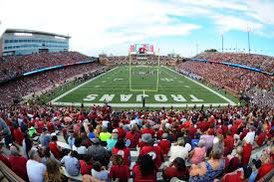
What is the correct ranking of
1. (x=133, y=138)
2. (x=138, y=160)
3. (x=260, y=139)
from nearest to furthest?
(x=138, y=160), (x=133, y=138), (x=260, y=139)

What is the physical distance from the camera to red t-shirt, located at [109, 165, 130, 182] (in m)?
7.11

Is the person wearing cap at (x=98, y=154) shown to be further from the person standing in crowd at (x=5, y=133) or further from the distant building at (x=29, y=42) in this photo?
the distant building at (x=29, y=42)

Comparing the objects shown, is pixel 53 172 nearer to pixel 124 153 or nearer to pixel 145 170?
pixel 145 170

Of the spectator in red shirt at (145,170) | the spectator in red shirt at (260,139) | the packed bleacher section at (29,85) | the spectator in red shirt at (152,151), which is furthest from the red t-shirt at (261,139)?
the packed bleacher section at (29,85)

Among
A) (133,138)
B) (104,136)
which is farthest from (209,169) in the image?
(104,136)

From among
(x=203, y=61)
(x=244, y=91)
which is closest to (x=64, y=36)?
(x=203, y=61)

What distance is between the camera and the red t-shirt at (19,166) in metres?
6.75

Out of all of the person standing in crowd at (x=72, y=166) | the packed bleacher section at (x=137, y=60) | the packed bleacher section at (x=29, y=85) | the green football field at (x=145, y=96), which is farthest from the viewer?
the packed bleacher section at (x=137, y=60)

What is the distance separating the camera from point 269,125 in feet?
48.4

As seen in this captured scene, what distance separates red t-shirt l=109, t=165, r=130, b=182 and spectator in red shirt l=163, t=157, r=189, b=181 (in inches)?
29.0

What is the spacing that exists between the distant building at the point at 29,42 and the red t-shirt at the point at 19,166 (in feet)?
303

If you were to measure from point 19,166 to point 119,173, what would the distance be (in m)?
1.76

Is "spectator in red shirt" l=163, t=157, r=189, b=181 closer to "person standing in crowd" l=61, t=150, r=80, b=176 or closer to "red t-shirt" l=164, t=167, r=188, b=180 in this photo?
"red t-shirt" l=164, t=167, r=188, b=180

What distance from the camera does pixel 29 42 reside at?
424 feet
